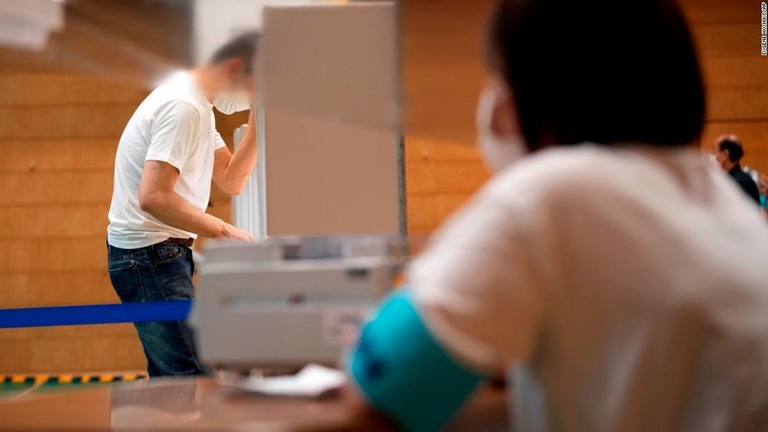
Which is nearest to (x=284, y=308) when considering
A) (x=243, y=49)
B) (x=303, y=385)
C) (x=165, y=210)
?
(x=303, y=385)

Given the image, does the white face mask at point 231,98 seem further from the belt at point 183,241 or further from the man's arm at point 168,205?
the belt at point 183,241

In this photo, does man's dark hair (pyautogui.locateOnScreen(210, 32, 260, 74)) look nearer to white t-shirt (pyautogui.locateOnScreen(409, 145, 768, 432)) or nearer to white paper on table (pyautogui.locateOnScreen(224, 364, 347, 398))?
white paper on table (pyautogui.locateOnScreen(224, 364, 347, 398))

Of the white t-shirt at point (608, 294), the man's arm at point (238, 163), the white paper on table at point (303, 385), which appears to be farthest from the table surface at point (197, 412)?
the man's arm at point (238, 163)

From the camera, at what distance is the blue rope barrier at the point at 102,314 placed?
346cm

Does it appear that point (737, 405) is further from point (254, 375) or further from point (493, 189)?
point (254, 375)

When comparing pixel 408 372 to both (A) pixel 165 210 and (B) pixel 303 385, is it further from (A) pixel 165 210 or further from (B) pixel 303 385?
(A) pixel 165 210

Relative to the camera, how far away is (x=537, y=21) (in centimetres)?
107

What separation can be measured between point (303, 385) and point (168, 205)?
2082 millimetres

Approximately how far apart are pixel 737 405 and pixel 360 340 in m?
0.38

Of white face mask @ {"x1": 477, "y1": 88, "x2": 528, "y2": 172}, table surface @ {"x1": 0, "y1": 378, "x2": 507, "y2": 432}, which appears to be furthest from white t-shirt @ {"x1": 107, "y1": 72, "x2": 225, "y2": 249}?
white face mask @ {"x1": 477, "y1": 88, "x2": 528, "y2": 172}

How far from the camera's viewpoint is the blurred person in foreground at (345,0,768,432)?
97 cm

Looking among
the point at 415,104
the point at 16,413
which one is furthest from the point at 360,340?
the point at 415,104

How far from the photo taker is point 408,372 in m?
1.02

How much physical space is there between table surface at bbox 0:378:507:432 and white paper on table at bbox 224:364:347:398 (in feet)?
0.05
